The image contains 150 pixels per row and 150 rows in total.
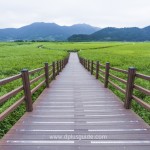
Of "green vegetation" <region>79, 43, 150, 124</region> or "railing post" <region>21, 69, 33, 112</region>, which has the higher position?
"railing post" <region>21, 69, 33, 112</region>

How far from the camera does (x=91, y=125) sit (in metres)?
5.57

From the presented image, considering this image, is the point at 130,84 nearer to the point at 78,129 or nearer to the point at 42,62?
the point at 78,129

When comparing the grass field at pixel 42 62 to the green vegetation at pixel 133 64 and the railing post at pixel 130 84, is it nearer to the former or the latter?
the green vegetation at pixel 133 64

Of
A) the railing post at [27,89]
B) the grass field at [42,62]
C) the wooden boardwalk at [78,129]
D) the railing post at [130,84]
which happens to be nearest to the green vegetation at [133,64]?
the grass field at [42,62]

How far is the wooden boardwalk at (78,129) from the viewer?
454cm

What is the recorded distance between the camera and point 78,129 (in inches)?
209

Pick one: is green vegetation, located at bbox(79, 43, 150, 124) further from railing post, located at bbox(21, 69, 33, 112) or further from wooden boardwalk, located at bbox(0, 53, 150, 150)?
railing post, located at bbox(21, 69, 33, 112)

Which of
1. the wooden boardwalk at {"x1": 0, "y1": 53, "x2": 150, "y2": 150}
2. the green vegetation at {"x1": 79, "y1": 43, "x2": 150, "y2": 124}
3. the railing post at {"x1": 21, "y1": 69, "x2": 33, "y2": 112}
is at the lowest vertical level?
the green vegetation at {"x1": 79, "y1": 43, "x2": 150, "y2": 124}

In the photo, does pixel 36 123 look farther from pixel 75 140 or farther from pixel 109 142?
pixel 109 142

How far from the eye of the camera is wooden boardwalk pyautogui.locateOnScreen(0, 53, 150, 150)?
14.9ft

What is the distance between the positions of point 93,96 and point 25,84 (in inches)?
135

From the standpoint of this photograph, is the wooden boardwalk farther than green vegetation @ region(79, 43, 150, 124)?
No

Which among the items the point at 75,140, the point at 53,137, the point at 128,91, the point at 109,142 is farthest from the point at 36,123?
the point at 128,91

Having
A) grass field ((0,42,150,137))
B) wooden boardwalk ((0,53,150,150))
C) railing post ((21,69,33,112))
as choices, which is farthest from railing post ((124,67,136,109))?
railing post ((21,69,33,112))
